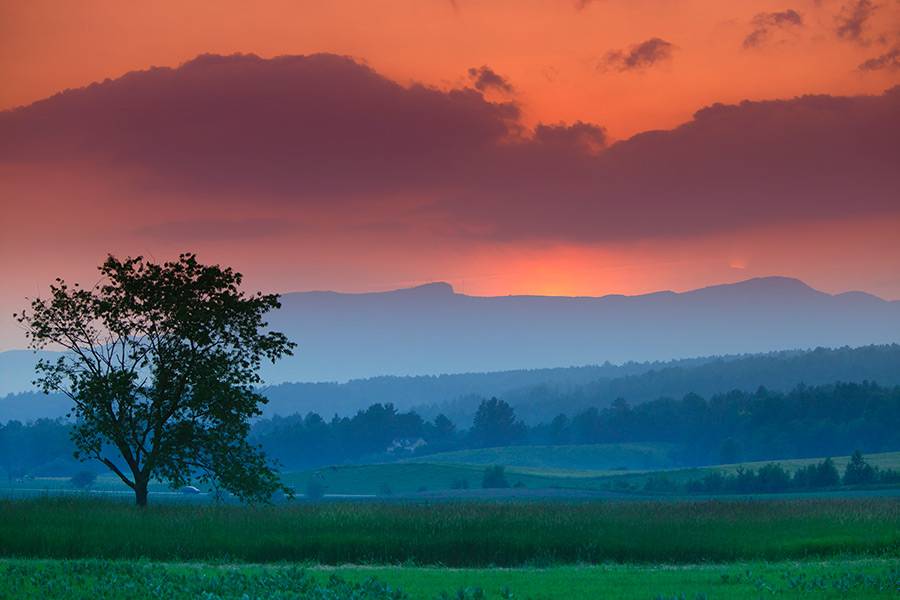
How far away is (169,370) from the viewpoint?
57500 millimetres

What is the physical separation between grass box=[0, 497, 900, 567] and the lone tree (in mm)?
3365

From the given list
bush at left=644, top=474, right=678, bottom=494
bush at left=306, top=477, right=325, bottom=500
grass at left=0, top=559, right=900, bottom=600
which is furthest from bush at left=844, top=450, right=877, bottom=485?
grass at left=0, top=559, right=900, bottom=600

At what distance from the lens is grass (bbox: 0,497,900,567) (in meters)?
47.3

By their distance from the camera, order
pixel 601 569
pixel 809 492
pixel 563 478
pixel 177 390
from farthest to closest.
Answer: pixel 563 478 < pixel 809 492 < pixel 177 390 < pixel 601 569

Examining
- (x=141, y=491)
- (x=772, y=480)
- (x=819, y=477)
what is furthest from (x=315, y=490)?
(x=141, y=491)

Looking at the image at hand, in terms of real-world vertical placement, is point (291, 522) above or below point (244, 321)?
below

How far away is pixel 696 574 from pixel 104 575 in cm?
1841

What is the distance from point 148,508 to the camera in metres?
53.1

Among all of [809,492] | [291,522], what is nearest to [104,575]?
[291,522]

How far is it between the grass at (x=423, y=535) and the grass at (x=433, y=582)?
378 centimetres

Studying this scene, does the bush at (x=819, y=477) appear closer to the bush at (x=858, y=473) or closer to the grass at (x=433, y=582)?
the bush at (x=858, y=473)

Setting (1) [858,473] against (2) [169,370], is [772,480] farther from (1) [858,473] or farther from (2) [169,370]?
(2) [169,370]

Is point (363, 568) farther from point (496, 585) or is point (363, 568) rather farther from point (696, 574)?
point (696, 574)

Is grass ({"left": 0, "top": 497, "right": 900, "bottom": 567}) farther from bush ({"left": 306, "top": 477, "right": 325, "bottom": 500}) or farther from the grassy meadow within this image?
bush ({"left": 306, "top": 477, "right": 325, "bottom": 500})
